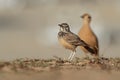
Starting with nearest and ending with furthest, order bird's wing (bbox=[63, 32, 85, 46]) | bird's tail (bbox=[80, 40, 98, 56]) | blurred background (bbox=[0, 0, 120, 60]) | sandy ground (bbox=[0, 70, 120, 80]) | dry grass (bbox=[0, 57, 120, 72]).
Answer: sandy ground (bbox=[0, 70, 120, 80]) → dry grass (bbox=[0, 57, 120, 72]) → bird's wing (bbox=[63, 32, 85, 46]) → bird's tail (bbox=[80, 40, 98, 56]) → blurred background (bbox=[0, 0, 120, 60])

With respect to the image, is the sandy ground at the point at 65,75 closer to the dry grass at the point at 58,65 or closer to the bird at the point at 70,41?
the dry grass at the point at 58,65

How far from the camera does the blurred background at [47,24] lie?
1728 centimetres

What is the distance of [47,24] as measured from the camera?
77.5 feet

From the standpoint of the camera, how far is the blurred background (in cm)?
1728

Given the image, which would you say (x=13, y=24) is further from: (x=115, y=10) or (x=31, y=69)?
(x=31, y=69)

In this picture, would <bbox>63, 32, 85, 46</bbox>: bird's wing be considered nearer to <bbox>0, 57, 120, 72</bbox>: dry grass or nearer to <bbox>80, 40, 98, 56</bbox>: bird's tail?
<bbox>80, 40, 98, 56</bbox>: bird's tail

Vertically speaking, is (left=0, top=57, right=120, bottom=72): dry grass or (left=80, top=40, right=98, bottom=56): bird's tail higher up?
(left=80, top=40, right=98, bottom=56): bird's tail

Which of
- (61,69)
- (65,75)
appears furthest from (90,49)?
(65,75)

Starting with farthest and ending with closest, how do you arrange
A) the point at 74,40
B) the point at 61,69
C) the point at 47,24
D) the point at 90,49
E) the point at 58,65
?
the point at 47,24 → the point at 90,49 → the point at 74,40 → the point at 58,65 → the point at 61,69

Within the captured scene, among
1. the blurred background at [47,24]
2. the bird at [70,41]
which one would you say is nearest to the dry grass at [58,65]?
the bird at [70,41]

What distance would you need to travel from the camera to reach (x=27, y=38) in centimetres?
2078

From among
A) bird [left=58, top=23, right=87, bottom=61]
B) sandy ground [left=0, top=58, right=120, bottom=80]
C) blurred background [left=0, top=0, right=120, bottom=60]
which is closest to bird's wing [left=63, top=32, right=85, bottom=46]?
bird [left=58, top=23, right=87, bottom=61]

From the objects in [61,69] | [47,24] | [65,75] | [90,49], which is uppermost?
[47,24]

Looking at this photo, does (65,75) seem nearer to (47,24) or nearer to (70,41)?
(70,41)
